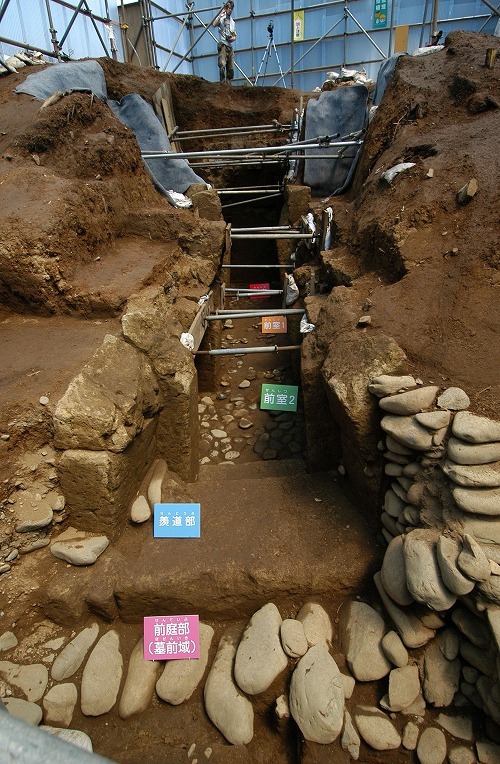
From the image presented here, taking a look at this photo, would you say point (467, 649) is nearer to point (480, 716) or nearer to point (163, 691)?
point (480, 716)

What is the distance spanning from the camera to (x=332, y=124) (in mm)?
7039

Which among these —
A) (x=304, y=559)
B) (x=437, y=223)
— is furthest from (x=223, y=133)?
(x=304, y=559)

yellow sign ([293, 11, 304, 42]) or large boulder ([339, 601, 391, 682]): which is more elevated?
yellow sign ([293, 11, 304, 42])

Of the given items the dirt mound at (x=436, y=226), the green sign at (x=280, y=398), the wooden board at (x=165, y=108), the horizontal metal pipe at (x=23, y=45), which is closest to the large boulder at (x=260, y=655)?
the dirt mound at (x=436, y=226)

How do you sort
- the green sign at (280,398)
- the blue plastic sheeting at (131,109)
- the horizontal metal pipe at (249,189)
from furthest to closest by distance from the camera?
the horizontal metal pipe at (249,189) < the blue plastic sheeting at (131,109) < the green sign at (280,398)

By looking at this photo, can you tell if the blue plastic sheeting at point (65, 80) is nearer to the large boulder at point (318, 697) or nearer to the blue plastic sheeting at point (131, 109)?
the blue plastic sheeting at point (131, 109)

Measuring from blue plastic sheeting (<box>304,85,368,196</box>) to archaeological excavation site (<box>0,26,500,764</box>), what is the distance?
2206 millimetres

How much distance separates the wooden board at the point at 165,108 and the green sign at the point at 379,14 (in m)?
6.68

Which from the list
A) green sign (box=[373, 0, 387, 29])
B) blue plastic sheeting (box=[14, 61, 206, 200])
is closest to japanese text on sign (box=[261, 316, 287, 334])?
blue plastic sheeting (box=[14, 61, 206, 200])

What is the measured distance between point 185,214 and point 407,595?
4.37 meters

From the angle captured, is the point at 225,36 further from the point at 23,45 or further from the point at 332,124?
the point at 332,124

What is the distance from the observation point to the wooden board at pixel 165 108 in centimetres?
777

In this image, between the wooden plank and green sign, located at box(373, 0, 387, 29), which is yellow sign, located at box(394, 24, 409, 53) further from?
the wooden plank

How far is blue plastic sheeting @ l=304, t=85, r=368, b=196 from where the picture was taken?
6.74 metres
